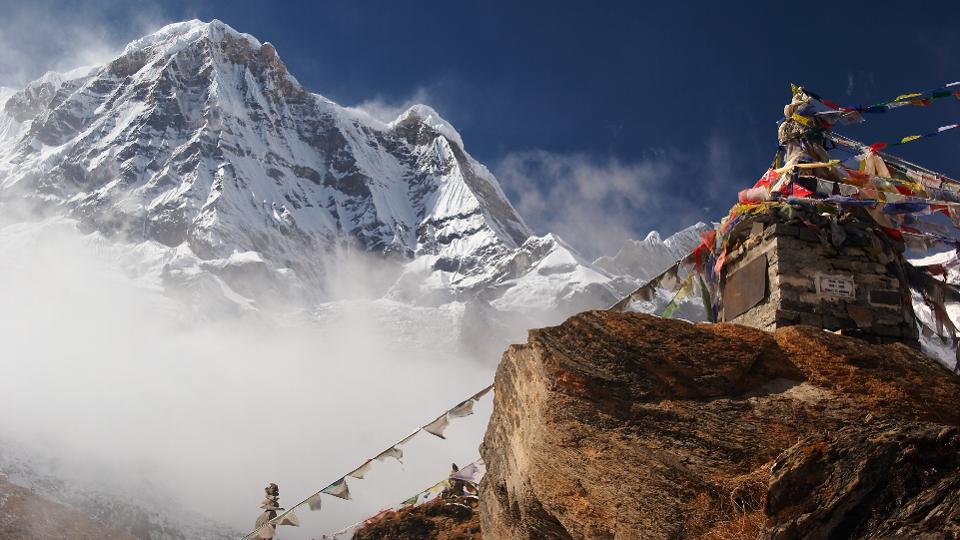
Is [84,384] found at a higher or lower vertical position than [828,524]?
higher

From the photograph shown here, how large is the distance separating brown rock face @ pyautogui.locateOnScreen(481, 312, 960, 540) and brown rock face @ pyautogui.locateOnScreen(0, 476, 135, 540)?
38.3 m

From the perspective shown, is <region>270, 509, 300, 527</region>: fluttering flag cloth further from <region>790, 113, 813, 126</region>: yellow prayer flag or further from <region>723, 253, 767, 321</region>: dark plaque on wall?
<region>790, 113, 813, 126</region>: yellow prayer flag

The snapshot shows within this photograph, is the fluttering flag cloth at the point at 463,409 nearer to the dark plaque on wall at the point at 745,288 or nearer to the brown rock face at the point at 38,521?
the dark plaque on wall at the point at 745,288

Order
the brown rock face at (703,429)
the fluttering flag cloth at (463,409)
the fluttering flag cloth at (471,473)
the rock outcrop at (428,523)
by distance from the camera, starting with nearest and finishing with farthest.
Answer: the brown rock face at (703,429)
the rock outcrop at (428,523)
the fluttering flag cloth at (463,409)
the fluttering flag cloth at (471,473)

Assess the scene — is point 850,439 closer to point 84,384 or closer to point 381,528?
point 381,528

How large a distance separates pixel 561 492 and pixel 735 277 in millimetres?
5956

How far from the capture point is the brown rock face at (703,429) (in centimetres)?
707

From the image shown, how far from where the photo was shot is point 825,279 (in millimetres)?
12891

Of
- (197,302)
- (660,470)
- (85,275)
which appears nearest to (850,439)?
(660,470)

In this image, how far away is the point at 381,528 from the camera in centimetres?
1552

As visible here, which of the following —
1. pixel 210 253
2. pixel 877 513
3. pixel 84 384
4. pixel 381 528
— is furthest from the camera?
pixel 210 253

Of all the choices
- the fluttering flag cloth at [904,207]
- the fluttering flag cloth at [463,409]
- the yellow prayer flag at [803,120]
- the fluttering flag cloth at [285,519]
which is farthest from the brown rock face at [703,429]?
the yellow prayer flag at [803,120]

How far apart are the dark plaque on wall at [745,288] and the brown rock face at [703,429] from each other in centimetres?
193

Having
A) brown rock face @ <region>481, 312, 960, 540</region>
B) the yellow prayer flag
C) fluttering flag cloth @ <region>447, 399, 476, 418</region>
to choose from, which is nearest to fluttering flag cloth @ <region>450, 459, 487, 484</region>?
fluttering flag cloth @ <region>447, 399, 476, 418</region>
